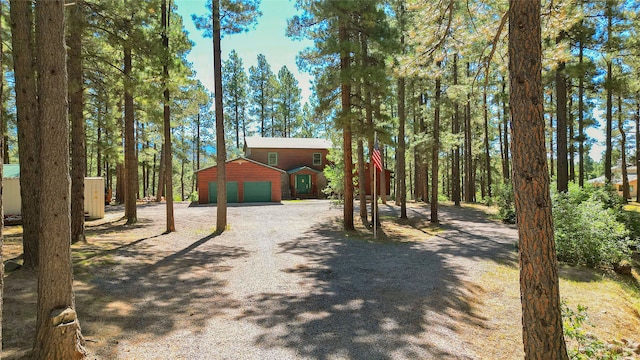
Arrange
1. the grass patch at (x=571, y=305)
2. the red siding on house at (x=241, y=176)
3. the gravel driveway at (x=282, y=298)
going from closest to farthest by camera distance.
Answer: the gravel driveway at (x=282, y=298)
the grass patch at (x=571, y=305)
the red siding on house at (x=241, y=176)

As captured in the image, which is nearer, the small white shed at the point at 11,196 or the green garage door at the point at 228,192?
the small white shed at the point at 11,196

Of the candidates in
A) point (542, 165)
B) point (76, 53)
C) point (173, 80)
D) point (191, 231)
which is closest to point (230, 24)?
point (173, 80)

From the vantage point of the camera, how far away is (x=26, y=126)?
6.91 metres

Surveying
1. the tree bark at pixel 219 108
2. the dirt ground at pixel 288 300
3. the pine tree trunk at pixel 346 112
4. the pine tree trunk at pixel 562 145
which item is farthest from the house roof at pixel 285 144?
the dirt ground at pixel 288 300

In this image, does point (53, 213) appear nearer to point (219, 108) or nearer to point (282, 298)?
point (282, 298)

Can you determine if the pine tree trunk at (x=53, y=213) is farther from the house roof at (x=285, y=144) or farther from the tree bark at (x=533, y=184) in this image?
the house roof at (x=285, y=144)

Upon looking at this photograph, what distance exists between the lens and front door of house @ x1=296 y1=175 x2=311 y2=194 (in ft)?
107

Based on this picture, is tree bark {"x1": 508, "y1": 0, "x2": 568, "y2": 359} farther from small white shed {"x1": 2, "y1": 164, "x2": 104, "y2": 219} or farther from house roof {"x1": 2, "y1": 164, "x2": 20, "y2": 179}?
house roof {"x1": 2, "y1": 164, "x2": 20, "y2": 179}

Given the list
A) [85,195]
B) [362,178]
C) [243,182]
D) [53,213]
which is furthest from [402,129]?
[53,213]

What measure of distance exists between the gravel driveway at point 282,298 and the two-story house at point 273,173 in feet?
50.5

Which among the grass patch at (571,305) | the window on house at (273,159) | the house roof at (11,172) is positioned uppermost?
the window on house at (273,159)

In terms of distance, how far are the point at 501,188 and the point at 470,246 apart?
754 centimetres

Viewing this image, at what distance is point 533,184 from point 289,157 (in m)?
30.7

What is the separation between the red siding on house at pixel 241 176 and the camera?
26.4m
